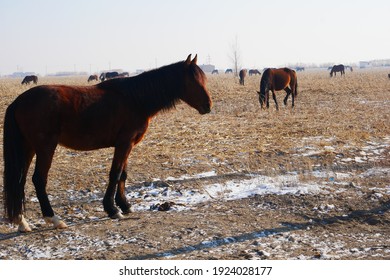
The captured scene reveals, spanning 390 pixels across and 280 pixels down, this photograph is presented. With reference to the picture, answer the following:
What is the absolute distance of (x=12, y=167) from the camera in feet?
17.4

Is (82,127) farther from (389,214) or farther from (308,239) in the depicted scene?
(389,214)

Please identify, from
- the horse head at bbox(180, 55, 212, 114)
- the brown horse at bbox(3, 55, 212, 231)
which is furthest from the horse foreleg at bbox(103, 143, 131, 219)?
the horse head at bbox(180, 55, 212, 114)

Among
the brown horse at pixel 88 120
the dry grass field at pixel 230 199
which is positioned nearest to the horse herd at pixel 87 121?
the brown horse at pixel 88 120

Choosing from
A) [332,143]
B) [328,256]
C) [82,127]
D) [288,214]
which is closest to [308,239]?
[328,256]

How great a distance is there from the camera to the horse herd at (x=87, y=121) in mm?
5215

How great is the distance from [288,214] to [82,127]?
2946 mm

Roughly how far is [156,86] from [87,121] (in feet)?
3.60

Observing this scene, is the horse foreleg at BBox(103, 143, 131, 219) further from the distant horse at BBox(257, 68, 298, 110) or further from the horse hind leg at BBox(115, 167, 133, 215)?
the distant horse at BBox(257, 68, 298, 110)

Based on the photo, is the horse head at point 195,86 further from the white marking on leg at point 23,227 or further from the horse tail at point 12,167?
the white marking on leg at point 23,227

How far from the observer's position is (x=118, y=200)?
6000 millimetres

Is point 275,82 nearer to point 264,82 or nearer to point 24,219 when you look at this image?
point 264,82

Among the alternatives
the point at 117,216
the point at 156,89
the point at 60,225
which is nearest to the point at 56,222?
the point at 60,225

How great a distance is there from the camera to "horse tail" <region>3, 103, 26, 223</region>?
5273 millimetres

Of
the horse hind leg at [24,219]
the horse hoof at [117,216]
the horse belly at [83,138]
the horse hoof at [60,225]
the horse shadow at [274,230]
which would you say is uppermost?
the horse belly at [83,138]
